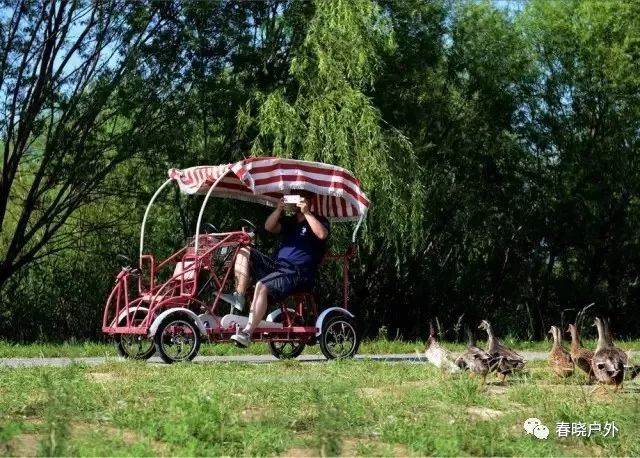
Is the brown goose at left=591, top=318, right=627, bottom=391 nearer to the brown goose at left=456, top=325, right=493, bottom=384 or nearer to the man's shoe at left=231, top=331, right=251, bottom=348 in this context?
the brown goose at left=456, top=325, right=493, bottom=384

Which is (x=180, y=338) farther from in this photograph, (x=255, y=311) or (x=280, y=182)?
(x=280, y=182)

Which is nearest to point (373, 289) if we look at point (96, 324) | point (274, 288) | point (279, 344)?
point (96, 324)

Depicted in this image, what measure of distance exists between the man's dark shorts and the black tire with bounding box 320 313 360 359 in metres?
0.52

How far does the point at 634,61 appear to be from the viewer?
79.8ft

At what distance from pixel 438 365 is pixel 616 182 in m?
17.3

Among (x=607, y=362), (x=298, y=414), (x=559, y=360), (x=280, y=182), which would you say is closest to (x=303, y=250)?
(x=280, y=182)

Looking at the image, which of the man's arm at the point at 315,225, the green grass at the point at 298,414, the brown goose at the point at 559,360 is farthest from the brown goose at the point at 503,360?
the man's arm at the point at 315,225

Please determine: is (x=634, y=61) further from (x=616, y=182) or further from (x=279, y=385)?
(x=279, y=385)

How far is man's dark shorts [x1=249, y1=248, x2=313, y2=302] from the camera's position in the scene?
11.9m

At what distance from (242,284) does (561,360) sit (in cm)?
435

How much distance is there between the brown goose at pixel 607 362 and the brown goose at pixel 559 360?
606mm

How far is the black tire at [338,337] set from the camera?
12.3 meters

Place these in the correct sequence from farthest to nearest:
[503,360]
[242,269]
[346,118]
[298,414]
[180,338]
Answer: [346,118], [242,269], [180,338], [503,360], [298,414]

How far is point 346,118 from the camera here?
59.8ft
